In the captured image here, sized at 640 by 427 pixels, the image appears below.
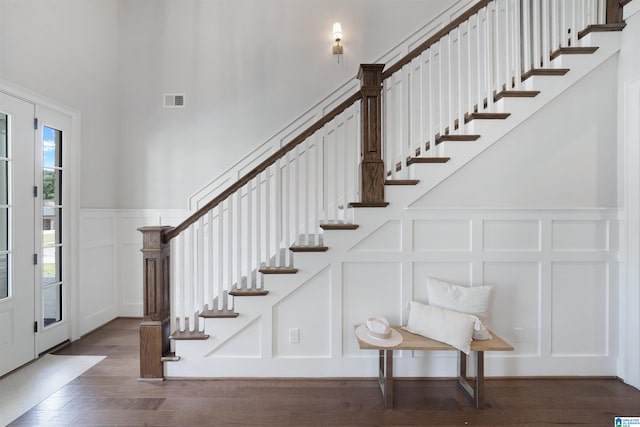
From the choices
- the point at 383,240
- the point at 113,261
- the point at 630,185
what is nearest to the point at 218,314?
the point at 383,240

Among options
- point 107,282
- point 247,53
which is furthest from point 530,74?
point 107,282

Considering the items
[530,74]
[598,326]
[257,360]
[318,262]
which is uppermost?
[530,74]

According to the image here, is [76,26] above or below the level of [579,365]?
above

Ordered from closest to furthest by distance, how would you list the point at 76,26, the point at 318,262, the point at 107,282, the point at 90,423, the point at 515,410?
the point at 90,423 → the point at 515,410 → the point at 318,262 → the point at 76,26 → the point at 107,282

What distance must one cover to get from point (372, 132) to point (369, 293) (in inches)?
51.4

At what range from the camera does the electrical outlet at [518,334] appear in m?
2.73

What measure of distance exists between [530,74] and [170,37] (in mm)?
4030

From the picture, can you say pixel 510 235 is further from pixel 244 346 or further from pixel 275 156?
pixel 244 346

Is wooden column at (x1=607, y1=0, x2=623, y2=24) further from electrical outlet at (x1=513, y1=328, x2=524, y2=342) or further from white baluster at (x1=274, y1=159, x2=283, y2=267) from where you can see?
white baluster at (x1=274, y1=159, x2=283, y2=267)

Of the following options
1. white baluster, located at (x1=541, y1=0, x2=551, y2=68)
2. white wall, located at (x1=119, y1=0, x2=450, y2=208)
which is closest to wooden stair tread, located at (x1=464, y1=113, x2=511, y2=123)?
white baluster, located at (x1=541, y1=0, x2=551, y2=68)

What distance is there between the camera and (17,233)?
2.87 meters

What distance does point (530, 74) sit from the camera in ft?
8.87

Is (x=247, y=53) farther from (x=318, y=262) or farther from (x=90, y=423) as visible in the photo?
(x=90, y=423)

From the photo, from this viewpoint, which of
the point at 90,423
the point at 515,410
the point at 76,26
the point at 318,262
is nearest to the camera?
the point at 90,423
